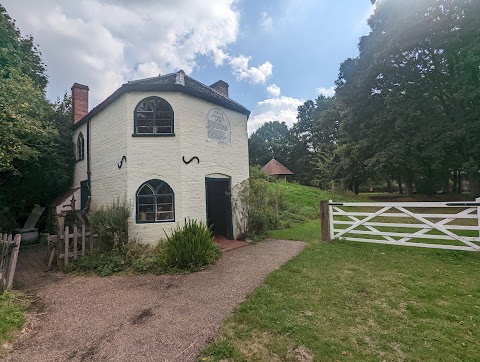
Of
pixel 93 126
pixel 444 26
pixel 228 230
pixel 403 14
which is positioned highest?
pixel 403 14

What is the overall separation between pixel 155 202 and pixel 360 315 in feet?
21.7

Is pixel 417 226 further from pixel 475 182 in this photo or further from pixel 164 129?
pixel 475 182

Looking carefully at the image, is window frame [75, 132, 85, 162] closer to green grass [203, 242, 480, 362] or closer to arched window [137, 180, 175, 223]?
arched window [137, 180, 175, 223]

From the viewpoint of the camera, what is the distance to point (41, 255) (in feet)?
30.0

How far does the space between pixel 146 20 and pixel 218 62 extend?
16.4 ft

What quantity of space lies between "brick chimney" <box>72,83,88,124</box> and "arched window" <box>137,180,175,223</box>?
760cm

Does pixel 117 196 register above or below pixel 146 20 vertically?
below

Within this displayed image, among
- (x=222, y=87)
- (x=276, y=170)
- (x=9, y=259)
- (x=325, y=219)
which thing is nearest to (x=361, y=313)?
(x=325, y=219)

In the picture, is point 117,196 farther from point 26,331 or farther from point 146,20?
point 146,20

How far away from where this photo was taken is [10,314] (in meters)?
4.29

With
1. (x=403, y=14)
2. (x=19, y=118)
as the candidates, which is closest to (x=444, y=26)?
(x=403, y=14)

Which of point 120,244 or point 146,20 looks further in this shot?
point 146,20

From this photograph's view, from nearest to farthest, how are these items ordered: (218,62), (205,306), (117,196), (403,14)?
(205,306) < (117,196) < (218,62) < (403,14)

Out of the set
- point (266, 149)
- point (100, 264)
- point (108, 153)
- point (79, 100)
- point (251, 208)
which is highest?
point (266, 149)
